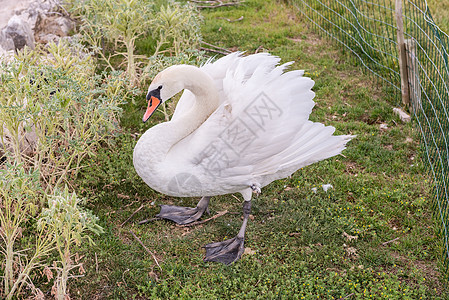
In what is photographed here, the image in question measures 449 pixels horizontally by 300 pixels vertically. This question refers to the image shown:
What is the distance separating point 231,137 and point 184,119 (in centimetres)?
50

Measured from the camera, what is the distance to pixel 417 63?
626 centimetres

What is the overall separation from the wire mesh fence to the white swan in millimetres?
1281

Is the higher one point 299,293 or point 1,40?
point 1,40

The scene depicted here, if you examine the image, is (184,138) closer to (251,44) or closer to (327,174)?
(327,174)

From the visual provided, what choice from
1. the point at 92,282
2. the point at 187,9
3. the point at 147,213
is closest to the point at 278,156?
the point at 147,213

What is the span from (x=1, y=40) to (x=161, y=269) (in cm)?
417

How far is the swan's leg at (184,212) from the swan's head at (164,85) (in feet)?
4.07

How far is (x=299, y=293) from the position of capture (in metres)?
4.21

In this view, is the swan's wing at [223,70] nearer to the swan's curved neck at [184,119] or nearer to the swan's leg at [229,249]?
the swan's curved neck at [184,119]

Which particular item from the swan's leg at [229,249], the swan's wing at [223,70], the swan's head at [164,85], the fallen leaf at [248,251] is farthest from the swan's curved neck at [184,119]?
the fallen leaf at [248,251]

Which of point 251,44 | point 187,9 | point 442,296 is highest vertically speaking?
point 187,9

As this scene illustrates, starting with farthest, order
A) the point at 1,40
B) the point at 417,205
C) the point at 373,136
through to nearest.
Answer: the point at 1,40 < the point at 373,136 < the point at 417,205

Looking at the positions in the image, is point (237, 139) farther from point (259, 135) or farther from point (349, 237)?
point (349, 237)

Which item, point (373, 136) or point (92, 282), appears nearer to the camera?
point (92, 282)
